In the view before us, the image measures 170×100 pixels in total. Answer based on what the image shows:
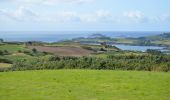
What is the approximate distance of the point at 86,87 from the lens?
20078 mm

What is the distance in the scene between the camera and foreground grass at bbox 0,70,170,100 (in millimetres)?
17125

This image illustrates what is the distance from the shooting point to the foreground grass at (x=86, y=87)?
674 inches

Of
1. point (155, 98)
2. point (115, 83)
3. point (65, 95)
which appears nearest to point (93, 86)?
point (115, 83)

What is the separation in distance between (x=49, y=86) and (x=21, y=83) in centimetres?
227

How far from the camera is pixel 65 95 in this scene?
1741 cm

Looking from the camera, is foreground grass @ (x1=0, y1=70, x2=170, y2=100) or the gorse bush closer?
foreground grass @ (x1=0, y1=70, x2=170, y2=100)

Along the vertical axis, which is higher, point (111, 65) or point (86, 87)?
point (86, 87)

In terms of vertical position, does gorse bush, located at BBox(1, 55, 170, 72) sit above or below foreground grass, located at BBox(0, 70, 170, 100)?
below

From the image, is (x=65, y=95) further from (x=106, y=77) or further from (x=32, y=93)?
(x=106, y=77)

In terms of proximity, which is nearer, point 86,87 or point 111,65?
point 86,87

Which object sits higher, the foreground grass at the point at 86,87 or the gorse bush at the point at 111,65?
the foreground grass at the point at 86,87

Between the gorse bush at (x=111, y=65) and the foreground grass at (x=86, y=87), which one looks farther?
the gorse bush at (x=111, y=65)

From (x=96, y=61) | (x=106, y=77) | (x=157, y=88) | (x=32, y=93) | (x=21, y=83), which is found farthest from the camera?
(x=96, y=61)

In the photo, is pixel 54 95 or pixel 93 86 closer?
pixel 54 95
